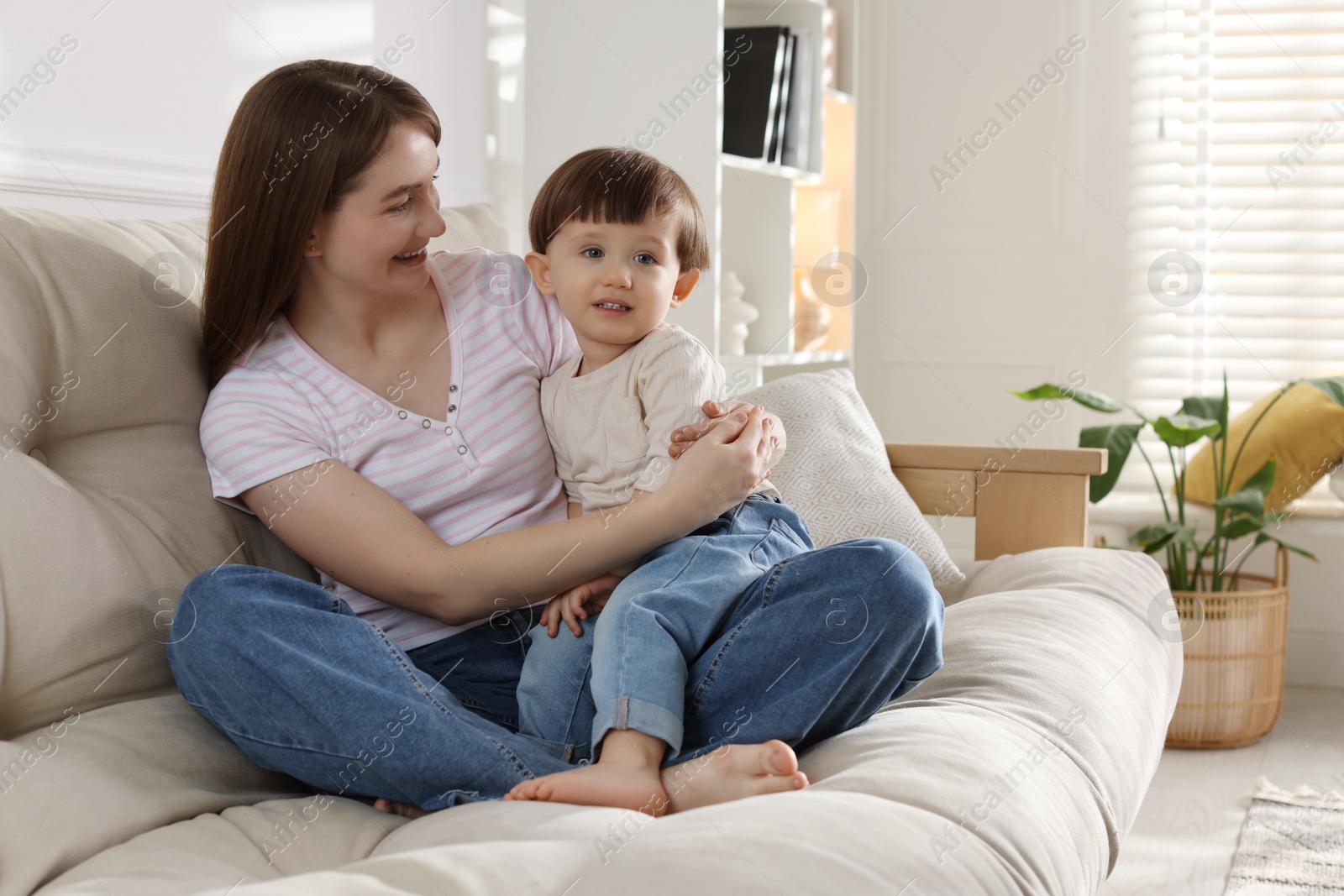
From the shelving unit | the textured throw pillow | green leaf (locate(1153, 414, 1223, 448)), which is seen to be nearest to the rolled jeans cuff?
the textured throw pillow

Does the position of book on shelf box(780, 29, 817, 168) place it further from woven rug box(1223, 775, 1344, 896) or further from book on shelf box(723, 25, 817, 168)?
woven rug box(1223, 775, 1344, 896)

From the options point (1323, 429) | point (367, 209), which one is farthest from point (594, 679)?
point (1323, 429)

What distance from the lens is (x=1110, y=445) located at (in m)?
2.39

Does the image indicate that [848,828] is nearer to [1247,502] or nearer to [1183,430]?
[1183,430]

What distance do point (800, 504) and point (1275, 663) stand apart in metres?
1.45

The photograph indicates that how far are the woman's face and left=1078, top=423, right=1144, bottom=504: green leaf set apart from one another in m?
1.51

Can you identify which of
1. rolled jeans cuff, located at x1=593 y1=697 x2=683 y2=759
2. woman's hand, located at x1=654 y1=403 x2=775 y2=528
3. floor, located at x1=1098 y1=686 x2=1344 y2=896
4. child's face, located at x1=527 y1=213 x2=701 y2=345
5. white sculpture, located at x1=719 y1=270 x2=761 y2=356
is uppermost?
child's face, located at x1=527 y1=213 x2=701 y2=345

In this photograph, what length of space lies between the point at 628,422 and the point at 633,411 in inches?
0.4

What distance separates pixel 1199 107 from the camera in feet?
9.77

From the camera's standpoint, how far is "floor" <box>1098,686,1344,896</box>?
5.98 feet

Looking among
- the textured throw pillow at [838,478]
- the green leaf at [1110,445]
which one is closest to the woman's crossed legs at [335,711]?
the textured throw pillow at [838,478]

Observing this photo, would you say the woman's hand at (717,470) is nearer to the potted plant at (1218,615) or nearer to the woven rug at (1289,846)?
the woven rug at (1289,846)

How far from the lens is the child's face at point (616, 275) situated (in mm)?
1189

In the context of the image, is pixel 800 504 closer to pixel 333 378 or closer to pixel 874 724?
pixel 874 724
